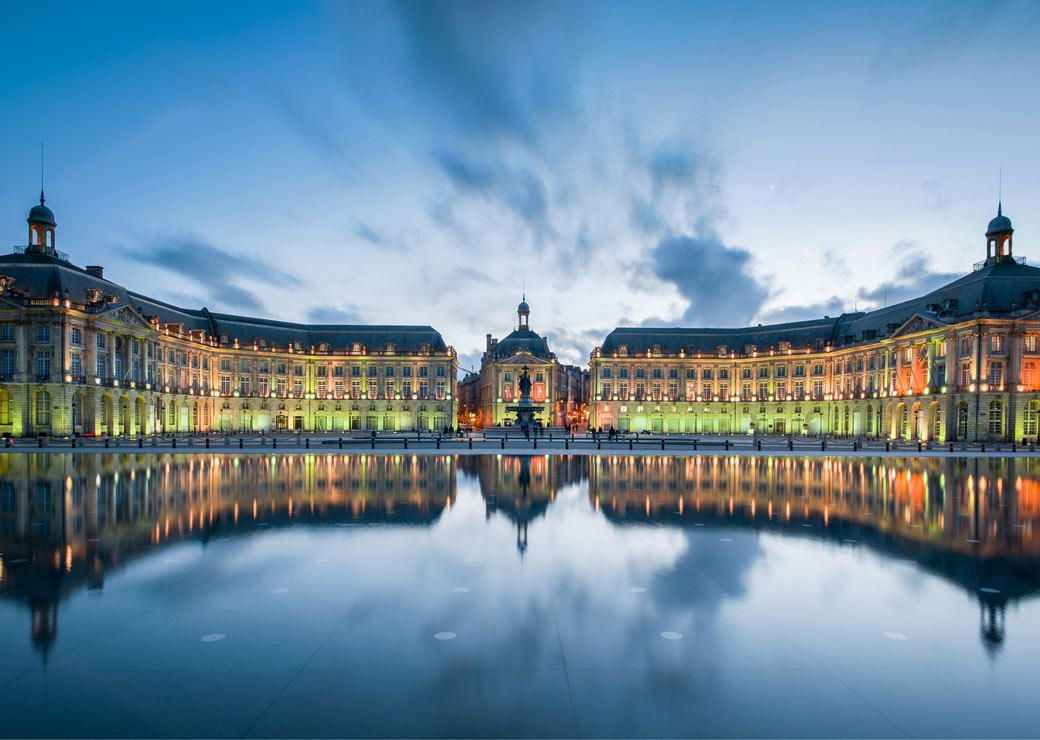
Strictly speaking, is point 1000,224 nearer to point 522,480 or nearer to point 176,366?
point 522,480

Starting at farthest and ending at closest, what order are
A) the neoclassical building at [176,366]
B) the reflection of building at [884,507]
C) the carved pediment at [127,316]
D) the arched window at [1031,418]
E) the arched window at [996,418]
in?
1. the carved pediment at [127,316]
2. the arched window at [996,418]
3. the arched window at [1031,418]
4. the neoclassical building at [176,366]
5. the reflection of building at [884,507]

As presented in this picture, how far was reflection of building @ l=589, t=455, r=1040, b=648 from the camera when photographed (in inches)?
415

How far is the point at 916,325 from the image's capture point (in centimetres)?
6812

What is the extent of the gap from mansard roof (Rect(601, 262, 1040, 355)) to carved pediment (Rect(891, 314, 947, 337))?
1.55 ft

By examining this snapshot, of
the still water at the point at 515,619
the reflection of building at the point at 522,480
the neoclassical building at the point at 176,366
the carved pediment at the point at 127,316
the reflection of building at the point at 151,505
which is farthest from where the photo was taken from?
the carved pediment at the point at 127,316

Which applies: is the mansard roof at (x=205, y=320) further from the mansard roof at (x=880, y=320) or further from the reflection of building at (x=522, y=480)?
the reflection of building at (x=522, y=480)

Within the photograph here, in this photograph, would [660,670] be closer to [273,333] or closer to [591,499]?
[591,499]

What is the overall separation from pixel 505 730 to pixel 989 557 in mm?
10973

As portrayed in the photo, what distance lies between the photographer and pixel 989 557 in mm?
11070

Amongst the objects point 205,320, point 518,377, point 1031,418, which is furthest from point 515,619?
point 518,377

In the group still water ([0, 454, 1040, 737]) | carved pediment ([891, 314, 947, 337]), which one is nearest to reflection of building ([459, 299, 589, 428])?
carved pediment ([891, 314, 947, 337])

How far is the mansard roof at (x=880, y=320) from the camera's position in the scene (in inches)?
2387

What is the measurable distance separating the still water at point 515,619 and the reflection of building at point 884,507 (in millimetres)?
129

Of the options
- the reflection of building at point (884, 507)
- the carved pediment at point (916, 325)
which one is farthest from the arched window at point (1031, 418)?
the reflection of building at point (884, 507)
